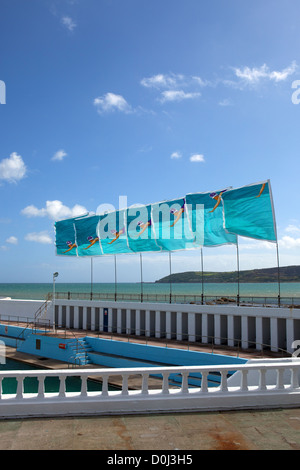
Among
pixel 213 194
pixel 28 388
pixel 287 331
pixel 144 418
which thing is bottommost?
pixel 28 388

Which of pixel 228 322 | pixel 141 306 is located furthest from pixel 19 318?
pixel 228 322

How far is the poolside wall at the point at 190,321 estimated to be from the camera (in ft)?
86.4

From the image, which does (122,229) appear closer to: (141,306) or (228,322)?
(141,306)

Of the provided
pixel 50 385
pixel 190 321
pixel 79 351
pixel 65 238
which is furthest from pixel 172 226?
pixel 50 385

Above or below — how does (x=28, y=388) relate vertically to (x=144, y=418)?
below

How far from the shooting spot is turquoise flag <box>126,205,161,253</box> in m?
32.8

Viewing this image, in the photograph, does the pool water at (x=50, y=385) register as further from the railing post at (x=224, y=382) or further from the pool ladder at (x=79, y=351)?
the railing post at (x=224, y=382)

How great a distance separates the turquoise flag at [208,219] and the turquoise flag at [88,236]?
415 inches

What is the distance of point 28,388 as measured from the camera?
76.1ft

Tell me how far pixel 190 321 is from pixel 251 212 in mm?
9727

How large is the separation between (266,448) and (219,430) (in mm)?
900

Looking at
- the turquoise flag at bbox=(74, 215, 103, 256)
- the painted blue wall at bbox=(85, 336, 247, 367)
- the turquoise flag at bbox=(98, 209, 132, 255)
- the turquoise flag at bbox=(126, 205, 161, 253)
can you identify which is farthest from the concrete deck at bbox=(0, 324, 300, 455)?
the turquoise flag at bbox=(74, 215, 103, 256)

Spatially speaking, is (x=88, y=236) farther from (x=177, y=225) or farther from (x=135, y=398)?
(x=135, y=398)

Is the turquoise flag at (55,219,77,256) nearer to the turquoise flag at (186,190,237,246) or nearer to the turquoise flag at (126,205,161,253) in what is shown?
the turquoise flag at (126,205,161,253)
